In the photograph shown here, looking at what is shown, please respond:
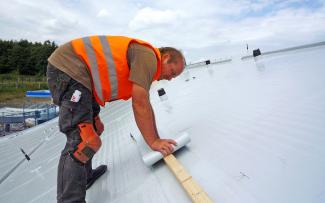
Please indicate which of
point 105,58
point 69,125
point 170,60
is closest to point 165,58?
point 170,60

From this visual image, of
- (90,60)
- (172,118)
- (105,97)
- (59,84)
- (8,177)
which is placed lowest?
(8,177)

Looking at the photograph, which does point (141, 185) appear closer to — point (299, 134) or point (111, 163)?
point (111, 163)

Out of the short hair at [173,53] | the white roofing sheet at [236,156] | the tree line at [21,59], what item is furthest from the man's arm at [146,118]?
the tree line at [21,59]

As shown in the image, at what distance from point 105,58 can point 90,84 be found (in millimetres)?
208

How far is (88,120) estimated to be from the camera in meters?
1.63

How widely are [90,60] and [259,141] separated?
121 centimetres

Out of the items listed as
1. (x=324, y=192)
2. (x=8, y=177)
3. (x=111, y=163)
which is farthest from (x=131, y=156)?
(x=8, y=177)

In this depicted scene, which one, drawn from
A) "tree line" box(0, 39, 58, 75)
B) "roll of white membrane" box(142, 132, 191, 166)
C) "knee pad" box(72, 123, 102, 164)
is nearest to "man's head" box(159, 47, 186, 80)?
"roll of white membrane" box(142, 132, 191, 166)

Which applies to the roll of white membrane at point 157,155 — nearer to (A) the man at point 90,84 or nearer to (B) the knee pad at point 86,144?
(A) the man at point 90,84

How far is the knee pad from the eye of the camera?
154cm

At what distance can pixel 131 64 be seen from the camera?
162 centimetres

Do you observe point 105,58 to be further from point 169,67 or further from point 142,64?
point 169,67

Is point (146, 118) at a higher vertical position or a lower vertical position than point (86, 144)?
higher

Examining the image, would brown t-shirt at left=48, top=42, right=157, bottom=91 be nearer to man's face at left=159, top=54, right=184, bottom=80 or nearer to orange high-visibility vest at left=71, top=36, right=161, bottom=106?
orange high-visibility vest at left=71, top=36, right=161, bottom=106
